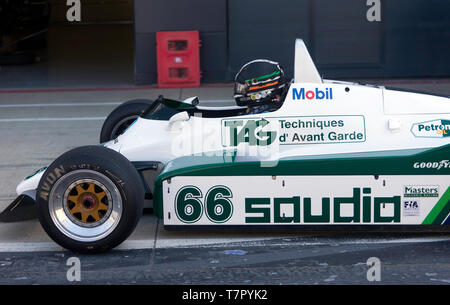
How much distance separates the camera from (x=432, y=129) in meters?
6.35

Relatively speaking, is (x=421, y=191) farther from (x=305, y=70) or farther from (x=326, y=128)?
(x=305, y=70)

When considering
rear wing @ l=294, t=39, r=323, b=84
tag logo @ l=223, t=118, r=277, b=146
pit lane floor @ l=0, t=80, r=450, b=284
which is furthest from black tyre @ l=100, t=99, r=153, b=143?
rear wing @ l=294, t=39, r=323, b=84

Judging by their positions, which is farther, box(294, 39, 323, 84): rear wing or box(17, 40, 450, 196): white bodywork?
box(294, 39, 323, 84): rear wing

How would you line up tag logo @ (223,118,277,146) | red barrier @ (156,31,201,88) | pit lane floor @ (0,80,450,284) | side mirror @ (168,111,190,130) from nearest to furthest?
pit lane floor @ (0,80,450,284) → tag logo @ (223,118,277,146) → side mirror @ (168,111,190,130) → red barrier @ (156,31,201,88)

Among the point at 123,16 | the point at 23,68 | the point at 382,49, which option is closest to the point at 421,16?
the point at 382,49

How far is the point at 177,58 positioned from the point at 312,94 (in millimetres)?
7379

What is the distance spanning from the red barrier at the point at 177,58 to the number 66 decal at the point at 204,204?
7782 mm

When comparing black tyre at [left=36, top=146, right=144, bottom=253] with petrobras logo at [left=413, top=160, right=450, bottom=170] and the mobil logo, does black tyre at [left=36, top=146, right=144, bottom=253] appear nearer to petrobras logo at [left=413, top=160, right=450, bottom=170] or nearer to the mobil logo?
the mobil logo

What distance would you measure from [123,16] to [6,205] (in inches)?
818

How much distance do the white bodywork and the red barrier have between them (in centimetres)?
713

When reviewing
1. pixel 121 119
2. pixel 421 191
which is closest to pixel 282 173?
pixel 421 191

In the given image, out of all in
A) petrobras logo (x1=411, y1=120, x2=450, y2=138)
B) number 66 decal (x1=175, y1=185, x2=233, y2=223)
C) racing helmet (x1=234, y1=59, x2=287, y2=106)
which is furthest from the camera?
racing helmet (x1=234, y1=59, x2=287, y2=106)

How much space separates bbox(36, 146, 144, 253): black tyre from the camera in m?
5.84

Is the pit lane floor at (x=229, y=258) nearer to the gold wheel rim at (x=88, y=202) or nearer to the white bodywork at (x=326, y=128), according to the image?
the gold wheel rim at (x=88, y=202)
